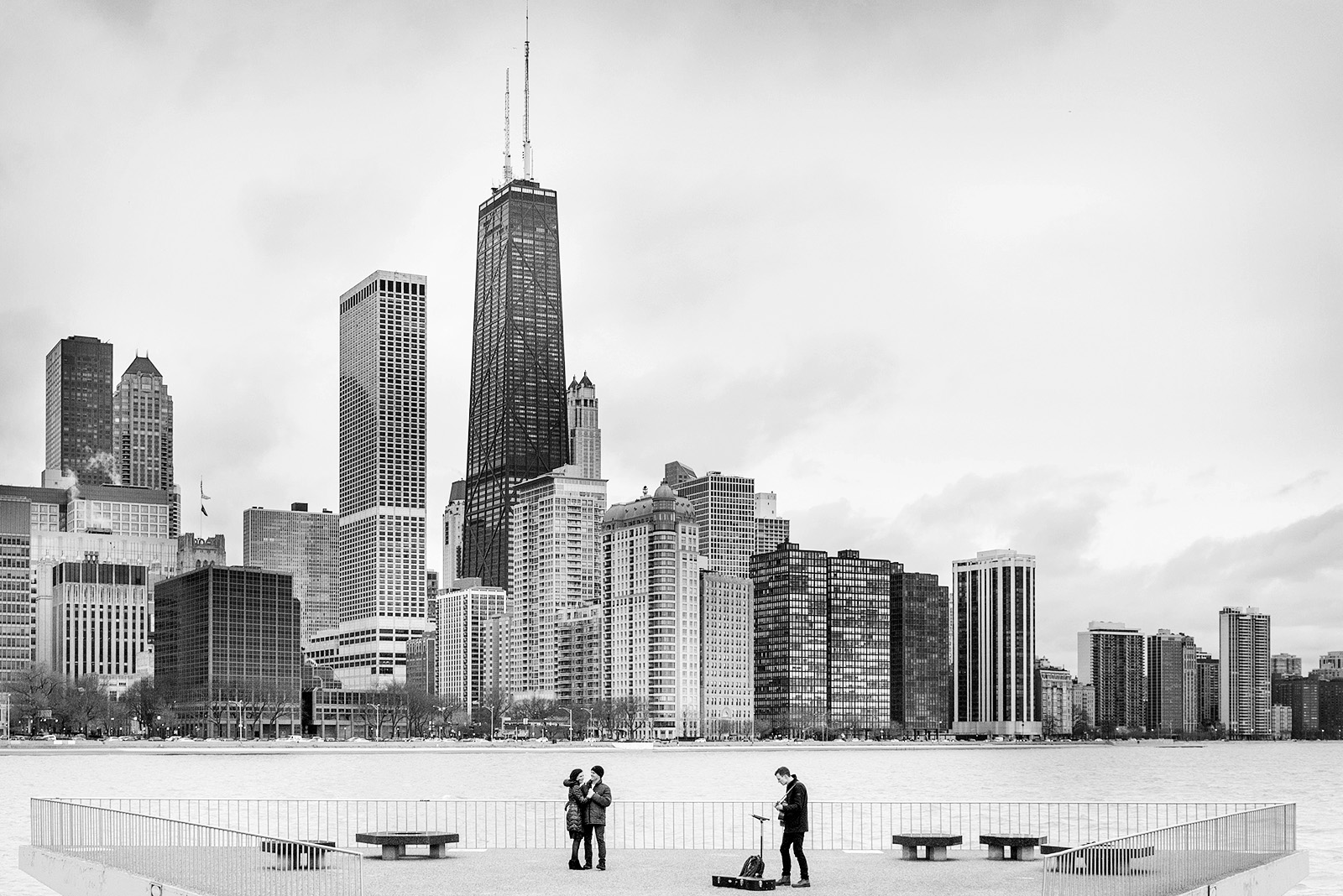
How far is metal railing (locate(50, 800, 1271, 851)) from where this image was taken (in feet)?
216

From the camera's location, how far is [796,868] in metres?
38.6

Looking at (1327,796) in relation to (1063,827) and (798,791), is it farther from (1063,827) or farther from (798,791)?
(798,791)

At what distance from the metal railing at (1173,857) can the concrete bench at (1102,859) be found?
15 millimetres

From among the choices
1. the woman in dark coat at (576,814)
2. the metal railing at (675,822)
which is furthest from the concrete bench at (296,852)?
the metal railing at (675,822)

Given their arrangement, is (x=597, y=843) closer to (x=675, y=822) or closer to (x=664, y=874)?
(x=664, y=874)

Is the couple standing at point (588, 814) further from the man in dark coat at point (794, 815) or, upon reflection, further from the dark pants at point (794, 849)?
the man in dark coat at point (794, 815)

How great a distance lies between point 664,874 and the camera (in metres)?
36.8

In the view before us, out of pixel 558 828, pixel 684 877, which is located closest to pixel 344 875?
pixel 684 877

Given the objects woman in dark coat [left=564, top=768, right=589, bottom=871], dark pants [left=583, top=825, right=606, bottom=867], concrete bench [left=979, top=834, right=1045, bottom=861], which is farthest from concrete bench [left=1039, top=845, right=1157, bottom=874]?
woman in dark coat [left=564, top=768, right=589, bottom=871]

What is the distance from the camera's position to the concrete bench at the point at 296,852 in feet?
105

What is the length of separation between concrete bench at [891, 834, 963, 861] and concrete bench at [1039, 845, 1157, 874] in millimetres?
6067

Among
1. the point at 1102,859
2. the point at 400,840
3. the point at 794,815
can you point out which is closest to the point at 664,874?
the point at 794,815

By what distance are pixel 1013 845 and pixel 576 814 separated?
34.7 ft

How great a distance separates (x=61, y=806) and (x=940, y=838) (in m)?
21.1
